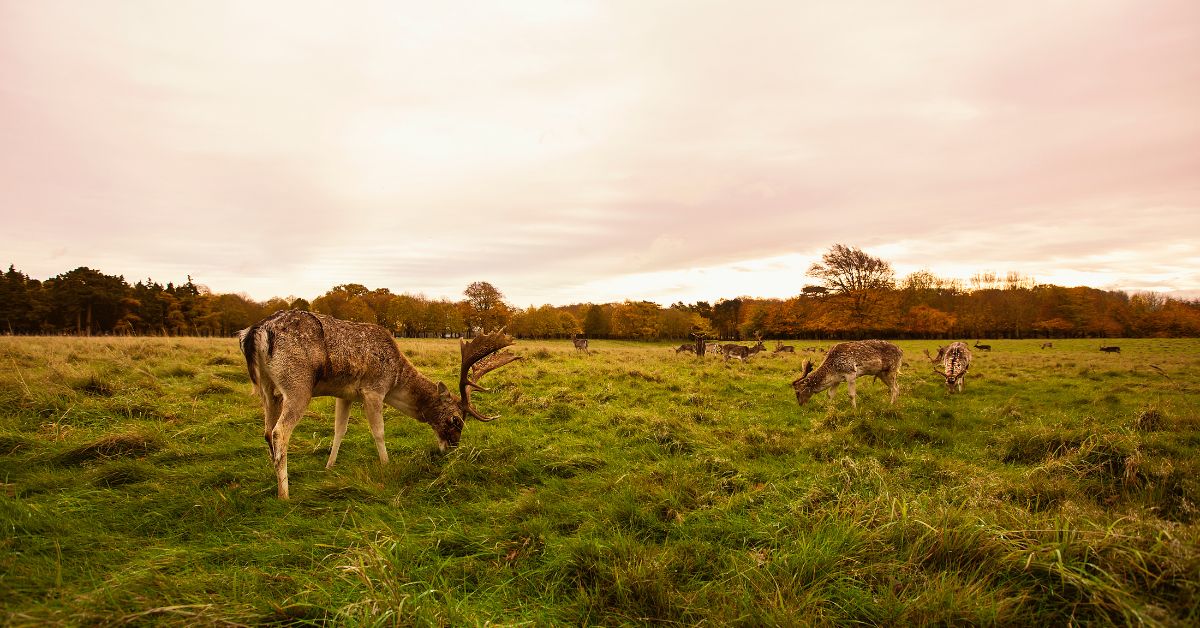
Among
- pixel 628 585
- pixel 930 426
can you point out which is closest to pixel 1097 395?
pixel 930 426

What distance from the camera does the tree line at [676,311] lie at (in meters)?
49.3

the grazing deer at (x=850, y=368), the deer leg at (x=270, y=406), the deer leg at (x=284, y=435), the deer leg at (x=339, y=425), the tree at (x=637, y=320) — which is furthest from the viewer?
the tree at (x=637, y=320)

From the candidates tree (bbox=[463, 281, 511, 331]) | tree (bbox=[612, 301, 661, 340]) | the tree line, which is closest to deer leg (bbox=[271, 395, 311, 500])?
the tree line

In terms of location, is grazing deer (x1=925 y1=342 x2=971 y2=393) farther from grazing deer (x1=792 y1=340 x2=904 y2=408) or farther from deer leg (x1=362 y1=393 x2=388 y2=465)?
deer leg (x1=362 y1=393 x2=388 y2=465)

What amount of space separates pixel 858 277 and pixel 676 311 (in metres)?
37.2

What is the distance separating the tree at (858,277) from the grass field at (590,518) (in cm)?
4419

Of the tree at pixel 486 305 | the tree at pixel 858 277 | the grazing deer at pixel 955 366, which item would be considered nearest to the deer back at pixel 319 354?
the grazing deer at pixel 955 366

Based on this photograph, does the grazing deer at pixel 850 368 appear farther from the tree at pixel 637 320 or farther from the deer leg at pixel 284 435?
the tree at pixel 637 320

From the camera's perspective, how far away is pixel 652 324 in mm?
80625

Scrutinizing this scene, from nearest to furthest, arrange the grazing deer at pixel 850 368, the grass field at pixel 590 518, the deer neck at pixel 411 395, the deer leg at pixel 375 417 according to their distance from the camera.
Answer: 1. the grass field at pixel 590 518
2. the deer leg at pixel 375 417
3. the deer neck at pixel 411 395
4. the grazing deer at pixel 850 368

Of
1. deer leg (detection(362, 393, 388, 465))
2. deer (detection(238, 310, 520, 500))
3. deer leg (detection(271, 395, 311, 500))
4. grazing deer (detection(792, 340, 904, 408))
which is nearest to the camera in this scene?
deer leg (detection(271, 395, 311, 500))

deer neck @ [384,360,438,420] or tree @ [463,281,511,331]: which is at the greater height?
tree @ [463,281,511,331]

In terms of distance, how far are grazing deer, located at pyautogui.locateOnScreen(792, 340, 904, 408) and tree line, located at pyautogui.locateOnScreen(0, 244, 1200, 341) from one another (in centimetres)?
3339

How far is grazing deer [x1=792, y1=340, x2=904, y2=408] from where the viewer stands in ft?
42.2
